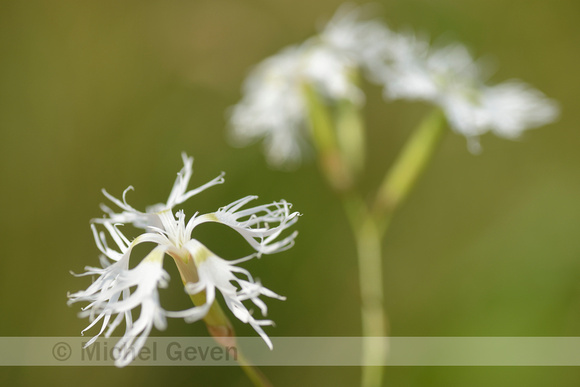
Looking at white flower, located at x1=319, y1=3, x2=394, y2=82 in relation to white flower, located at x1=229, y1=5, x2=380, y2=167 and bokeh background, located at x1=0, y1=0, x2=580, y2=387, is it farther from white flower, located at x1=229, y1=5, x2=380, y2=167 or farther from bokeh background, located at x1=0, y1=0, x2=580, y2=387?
bokeh background, located at x1=0, y1=0, x2=580, y2=387

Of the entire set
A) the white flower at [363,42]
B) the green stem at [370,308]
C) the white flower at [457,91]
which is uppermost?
the white flower at [363,42]

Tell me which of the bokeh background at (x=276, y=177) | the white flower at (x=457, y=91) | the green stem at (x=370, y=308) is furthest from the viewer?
the bokeh background at (x=276, y=177)

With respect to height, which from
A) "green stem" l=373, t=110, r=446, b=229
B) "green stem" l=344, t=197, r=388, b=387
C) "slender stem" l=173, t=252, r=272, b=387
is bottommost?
"slender stem" l=173, t=252, r=272, b=387

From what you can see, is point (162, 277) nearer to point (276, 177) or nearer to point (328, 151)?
point (328, 151)

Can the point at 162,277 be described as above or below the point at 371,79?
below

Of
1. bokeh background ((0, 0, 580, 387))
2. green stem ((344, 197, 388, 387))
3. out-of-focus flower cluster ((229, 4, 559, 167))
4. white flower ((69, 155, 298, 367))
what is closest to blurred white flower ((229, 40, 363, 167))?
out-of-focus flower cluster ((229, 4, 559, 167))

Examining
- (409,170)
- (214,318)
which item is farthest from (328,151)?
(214,318)

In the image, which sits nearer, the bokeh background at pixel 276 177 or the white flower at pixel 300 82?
the white flower at pixel 300 82

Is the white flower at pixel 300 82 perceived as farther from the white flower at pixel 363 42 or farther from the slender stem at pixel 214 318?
the slender stem at pixel 214 318

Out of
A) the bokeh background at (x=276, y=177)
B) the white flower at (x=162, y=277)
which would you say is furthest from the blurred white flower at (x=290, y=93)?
the white flower at (x=162, y=277)
